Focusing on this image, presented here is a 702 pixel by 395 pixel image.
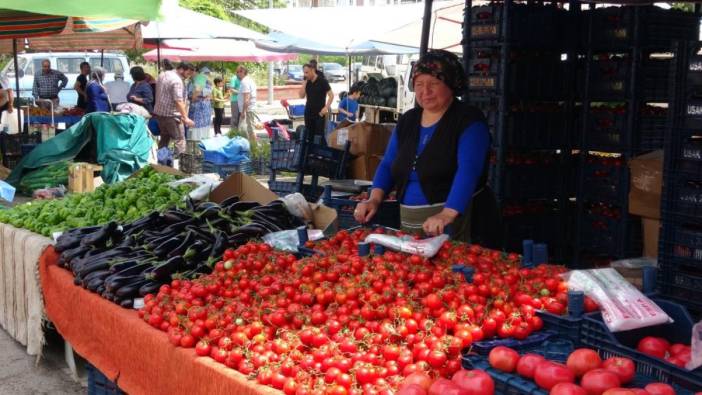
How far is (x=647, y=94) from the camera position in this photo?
6.29m

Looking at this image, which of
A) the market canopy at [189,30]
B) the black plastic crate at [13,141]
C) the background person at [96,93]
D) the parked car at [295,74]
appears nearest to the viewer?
the black plastic crate at [13,141]

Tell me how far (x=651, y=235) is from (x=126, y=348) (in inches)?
157

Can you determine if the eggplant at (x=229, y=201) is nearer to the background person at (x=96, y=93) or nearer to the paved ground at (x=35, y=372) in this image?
the paved ground at (x=35, y=372)

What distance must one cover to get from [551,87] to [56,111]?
12.3m

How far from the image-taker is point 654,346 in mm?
2613

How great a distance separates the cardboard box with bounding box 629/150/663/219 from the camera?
5785 millimetres

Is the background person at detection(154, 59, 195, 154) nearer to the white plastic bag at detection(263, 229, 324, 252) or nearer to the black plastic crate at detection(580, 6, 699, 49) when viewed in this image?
the black plastic crate at detection(580, 6, 699, 49)

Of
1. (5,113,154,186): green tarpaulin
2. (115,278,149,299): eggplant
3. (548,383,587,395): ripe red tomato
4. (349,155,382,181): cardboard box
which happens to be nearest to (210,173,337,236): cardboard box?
(115,278,149,299): eggplant

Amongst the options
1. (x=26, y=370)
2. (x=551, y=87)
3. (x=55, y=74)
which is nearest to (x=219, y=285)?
(x=26, y=370)

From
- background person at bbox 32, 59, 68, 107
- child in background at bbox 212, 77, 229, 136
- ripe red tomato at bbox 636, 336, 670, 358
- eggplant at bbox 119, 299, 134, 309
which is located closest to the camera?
ripe red tomato at bbox 636, 336, 670, 358

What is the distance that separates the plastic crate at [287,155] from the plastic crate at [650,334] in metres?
5.70

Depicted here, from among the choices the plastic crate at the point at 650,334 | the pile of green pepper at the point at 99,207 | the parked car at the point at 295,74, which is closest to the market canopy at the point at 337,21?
the pile of green pepper at the point at 99,207

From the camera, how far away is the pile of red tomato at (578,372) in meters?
2.18

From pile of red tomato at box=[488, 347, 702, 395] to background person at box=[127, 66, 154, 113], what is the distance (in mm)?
13210
